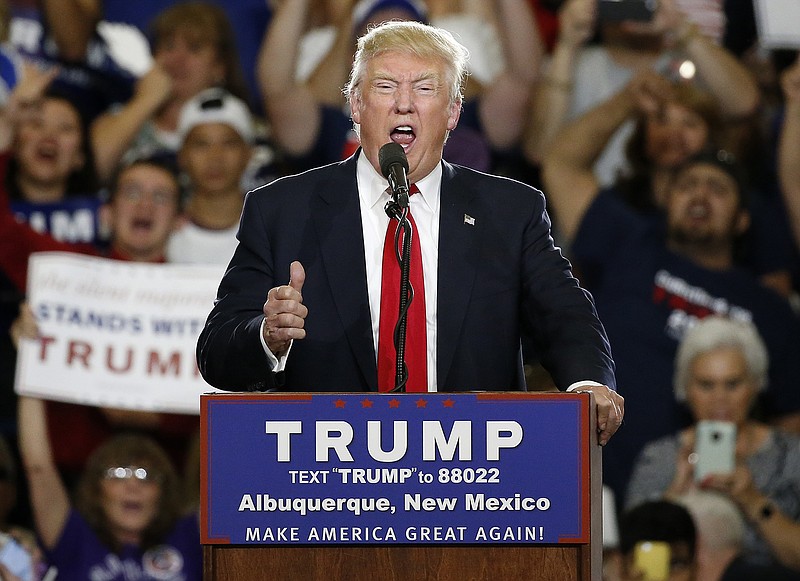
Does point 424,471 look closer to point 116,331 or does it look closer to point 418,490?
point 418,490

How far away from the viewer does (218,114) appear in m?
4.91

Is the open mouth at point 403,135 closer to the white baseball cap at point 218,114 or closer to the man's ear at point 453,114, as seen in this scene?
the man's ear at point 453,114

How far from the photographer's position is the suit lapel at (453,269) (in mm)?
2080

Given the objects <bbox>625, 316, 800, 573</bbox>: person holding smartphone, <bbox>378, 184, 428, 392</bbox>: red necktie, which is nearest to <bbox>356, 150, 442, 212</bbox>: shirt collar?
<bbox>378, 184, 428, 392</bbox>: red necktie

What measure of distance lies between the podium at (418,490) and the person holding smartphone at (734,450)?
8.74 ft

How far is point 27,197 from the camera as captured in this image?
485cm

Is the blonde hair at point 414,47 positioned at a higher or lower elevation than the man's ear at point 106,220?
lower

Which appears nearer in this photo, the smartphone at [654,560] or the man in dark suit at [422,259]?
the man in dark suit at [422,259]

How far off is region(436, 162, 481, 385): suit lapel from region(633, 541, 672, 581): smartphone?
7.57 feet

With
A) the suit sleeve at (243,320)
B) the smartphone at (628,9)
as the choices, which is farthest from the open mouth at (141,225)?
the suit sleeve at (243,320)

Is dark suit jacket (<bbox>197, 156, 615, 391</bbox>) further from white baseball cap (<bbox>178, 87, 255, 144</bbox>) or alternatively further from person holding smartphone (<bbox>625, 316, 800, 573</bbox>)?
white baseball cap (<bbox>178, 87, 255, 144</bbox>)

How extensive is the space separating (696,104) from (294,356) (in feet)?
10.00

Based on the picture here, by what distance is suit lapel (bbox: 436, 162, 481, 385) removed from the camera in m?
2.08

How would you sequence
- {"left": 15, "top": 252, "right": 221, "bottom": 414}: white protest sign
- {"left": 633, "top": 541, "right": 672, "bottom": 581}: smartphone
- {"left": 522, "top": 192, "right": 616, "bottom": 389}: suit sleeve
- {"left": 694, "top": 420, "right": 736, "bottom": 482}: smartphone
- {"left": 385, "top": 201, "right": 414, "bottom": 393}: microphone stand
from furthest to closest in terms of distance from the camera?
{"left": 15, "top": 252, "right": 221, "bottom": 414}: white protest sign → {"left": 694, "top": 420, "right": 736, "bottom": 482}: smartphone → {"left": 633, "top": 541, "right": 672, "bottom": 581}: smartphone → {"left": 522, "top": 192, "right": 616, "bottom": 389}: suit sleeve → {"left": 385, "top": 201, "right": 414, "bottom": 393}: microphone stand
